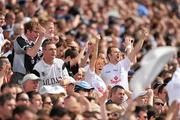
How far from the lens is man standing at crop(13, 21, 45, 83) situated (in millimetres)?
14688

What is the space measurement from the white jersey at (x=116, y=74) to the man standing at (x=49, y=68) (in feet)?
4.04

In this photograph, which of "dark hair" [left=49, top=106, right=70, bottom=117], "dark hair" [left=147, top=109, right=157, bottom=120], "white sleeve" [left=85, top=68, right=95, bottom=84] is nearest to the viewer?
"dark hair" [left=49, top=106, right=70, bottom=117]

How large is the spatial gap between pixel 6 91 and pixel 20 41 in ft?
7.55

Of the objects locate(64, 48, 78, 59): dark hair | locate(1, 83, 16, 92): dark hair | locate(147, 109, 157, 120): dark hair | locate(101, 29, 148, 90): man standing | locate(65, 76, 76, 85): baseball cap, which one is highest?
locate(64, 48, 78, 59): dark hair

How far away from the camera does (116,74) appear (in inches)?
619

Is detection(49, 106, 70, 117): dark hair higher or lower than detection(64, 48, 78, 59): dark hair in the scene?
lower

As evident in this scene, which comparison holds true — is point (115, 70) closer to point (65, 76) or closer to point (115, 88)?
point (115, 88)

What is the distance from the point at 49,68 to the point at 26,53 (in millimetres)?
456

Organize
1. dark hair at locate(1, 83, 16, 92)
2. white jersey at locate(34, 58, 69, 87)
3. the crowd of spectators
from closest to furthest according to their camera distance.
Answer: the crowd of spectators < dark hair at locate(1, 83, 16, 92) < white jersey at locate(34, 58, 69, 87)

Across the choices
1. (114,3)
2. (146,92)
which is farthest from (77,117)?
(114,3)

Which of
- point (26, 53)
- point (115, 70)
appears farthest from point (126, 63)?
point (26, 53)

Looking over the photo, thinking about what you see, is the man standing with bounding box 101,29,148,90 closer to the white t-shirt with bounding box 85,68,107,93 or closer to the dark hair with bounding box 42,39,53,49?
the white t-shirt with bounding box 85,68,107,93

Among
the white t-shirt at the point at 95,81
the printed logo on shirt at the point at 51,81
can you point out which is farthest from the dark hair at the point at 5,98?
the white t-shirt at the point at 95,81

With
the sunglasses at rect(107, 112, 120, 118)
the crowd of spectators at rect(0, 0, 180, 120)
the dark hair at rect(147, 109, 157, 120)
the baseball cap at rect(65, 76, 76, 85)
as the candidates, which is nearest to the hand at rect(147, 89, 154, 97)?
the crowd of spectators at rect(0, 0, 180, 120)
